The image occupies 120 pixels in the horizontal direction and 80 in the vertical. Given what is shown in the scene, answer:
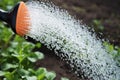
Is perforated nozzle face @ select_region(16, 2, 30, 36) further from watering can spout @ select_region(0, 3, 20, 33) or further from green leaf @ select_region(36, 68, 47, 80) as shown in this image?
green leaf @ select_region(36, 68, 47, 80)

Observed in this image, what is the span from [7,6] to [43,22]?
0.97 m

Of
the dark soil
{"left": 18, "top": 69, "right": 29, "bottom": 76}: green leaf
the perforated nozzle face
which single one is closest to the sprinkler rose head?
the perforated nozzle face

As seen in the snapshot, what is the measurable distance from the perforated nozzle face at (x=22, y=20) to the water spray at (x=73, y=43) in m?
0.06

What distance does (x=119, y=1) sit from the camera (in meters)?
5.17

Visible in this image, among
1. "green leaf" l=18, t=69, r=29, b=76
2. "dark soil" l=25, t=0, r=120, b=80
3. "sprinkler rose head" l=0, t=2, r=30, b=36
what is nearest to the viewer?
"sprinkler rose head" l=0, t=2, r=30, b=36

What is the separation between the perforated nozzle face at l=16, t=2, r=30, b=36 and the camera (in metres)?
2.53

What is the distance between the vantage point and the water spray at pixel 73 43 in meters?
2.73

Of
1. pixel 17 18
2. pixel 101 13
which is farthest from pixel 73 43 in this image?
pixel 101 13

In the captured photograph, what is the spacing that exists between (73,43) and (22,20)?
42 cm

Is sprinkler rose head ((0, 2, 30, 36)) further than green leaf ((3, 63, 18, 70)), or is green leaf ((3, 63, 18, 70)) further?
green leaf ((3, 63, 18, 70))

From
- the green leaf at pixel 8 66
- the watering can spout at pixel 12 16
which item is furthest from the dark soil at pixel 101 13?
the watering can spout at pixel 12 16

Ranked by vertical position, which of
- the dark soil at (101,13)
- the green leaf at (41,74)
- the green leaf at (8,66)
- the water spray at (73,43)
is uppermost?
the water spray at (73,43)

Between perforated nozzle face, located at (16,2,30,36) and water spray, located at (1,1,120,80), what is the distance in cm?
6

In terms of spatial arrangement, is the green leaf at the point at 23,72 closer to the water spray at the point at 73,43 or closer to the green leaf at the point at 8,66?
the green leaf at the point at 8,66
